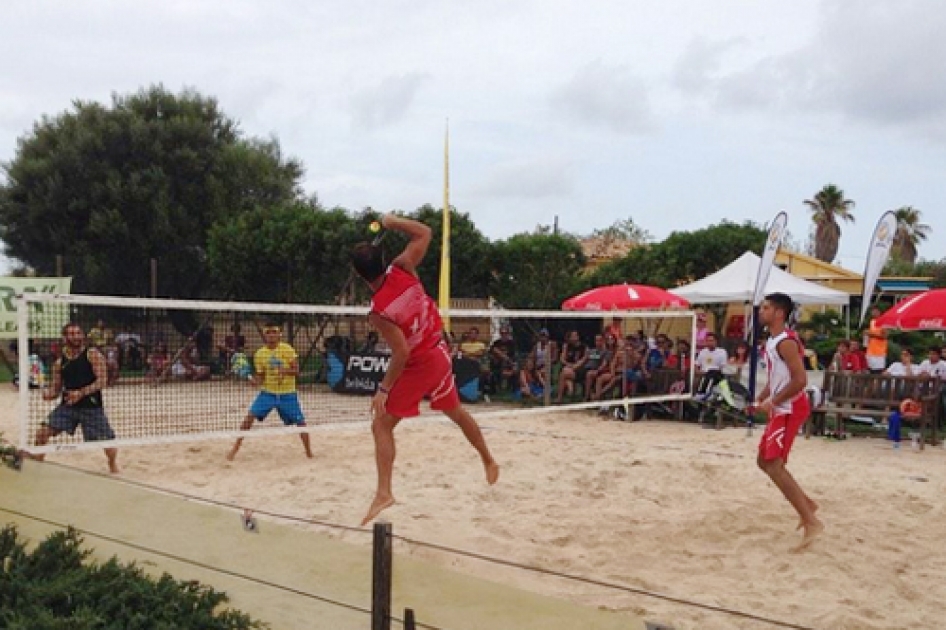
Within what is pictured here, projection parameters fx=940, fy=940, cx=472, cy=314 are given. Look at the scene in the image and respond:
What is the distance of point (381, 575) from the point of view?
13.4 feet

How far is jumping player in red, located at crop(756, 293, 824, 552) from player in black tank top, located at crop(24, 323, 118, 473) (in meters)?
→ 6.19

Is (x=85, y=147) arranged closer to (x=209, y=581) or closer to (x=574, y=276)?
(x=574, y=276)

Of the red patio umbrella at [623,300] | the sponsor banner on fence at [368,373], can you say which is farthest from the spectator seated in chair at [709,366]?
the sponsor banner on fence at [368,373]

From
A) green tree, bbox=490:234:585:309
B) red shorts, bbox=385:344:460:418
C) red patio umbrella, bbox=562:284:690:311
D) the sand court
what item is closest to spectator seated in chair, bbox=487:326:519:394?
red patio umbrella, bbox=562:284:690:311

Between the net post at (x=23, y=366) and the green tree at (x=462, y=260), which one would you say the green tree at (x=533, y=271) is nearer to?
the green tree at (x=462, y=260)

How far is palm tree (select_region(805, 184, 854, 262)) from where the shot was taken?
50219mm

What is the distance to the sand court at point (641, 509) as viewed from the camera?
559 cm

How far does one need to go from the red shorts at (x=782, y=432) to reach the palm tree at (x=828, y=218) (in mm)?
46348

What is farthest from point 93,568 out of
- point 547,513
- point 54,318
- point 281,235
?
point 281,235

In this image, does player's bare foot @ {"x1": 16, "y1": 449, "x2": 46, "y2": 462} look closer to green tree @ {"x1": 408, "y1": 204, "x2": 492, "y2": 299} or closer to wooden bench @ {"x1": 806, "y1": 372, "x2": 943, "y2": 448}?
wooden bench @ {"x1": 806, "y1": 372, "x2": 943, "y2": 448}

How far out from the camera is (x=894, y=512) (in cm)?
793

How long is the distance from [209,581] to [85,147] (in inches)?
1025

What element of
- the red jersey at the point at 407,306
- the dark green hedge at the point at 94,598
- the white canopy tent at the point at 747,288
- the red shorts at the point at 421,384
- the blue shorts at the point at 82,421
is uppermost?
the white canopy tent at the point at 747,288

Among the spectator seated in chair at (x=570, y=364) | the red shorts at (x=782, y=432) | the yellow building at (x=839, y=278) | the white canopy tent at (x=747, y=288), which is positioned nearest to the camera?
the red shorts at (x=782, y=432)
